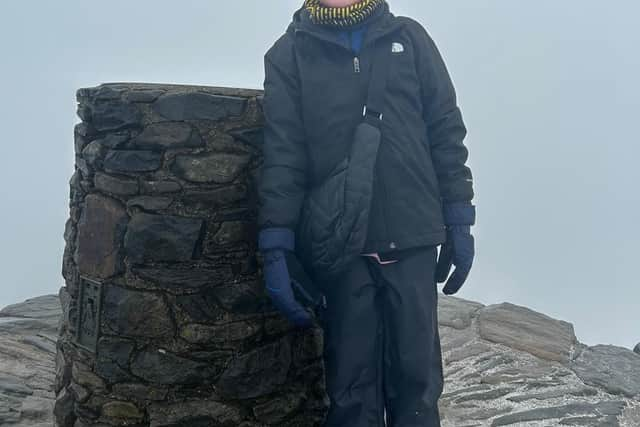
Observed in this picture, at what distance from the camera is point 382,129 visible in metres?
3.11

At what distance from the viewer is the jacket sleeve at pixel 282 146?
3.12 metres

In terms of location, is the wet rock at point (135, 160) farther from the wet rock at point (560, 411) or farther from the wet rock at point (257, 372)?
the wet rock at point (560, 411)

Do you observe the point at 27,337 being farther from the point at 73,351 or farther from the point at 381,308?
the point at 381,308

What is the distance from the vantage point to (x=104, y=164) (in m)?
3.34

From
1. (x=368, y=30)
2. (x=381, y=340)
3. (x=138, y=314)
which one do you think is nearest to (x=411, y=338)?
(x=381, y=340)

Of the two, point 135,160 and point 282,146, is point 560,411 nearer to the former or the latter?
point 282,146

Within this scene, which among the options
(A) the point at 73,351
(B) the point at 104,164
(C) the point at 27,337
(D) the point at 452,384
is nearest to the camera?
(B) the point at 104,164

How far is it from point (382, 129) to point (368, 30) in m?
0.43

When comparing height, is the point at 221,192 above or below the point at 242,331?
above

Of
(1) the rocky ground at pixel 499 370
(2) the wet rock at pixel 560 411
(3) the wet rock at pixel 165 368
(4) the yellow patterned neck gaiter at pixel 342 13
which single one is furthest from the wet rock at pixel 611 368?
(4) the yellow patterned neck gaiter at pixel 342 13

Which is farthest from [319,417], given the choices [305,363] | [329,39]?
[329,39]

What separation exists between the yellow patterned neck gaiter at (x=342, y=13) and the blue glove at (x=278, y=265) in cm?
89

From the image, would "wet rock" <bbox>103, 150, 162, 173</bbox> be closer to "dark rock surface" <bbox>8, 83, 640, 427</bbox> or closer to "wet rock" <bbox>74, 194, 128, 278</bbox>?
"dark rock surface" <bbox>8, 83, 640, 427</bbox>

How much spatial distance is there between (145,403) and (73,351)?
0.51 meters
